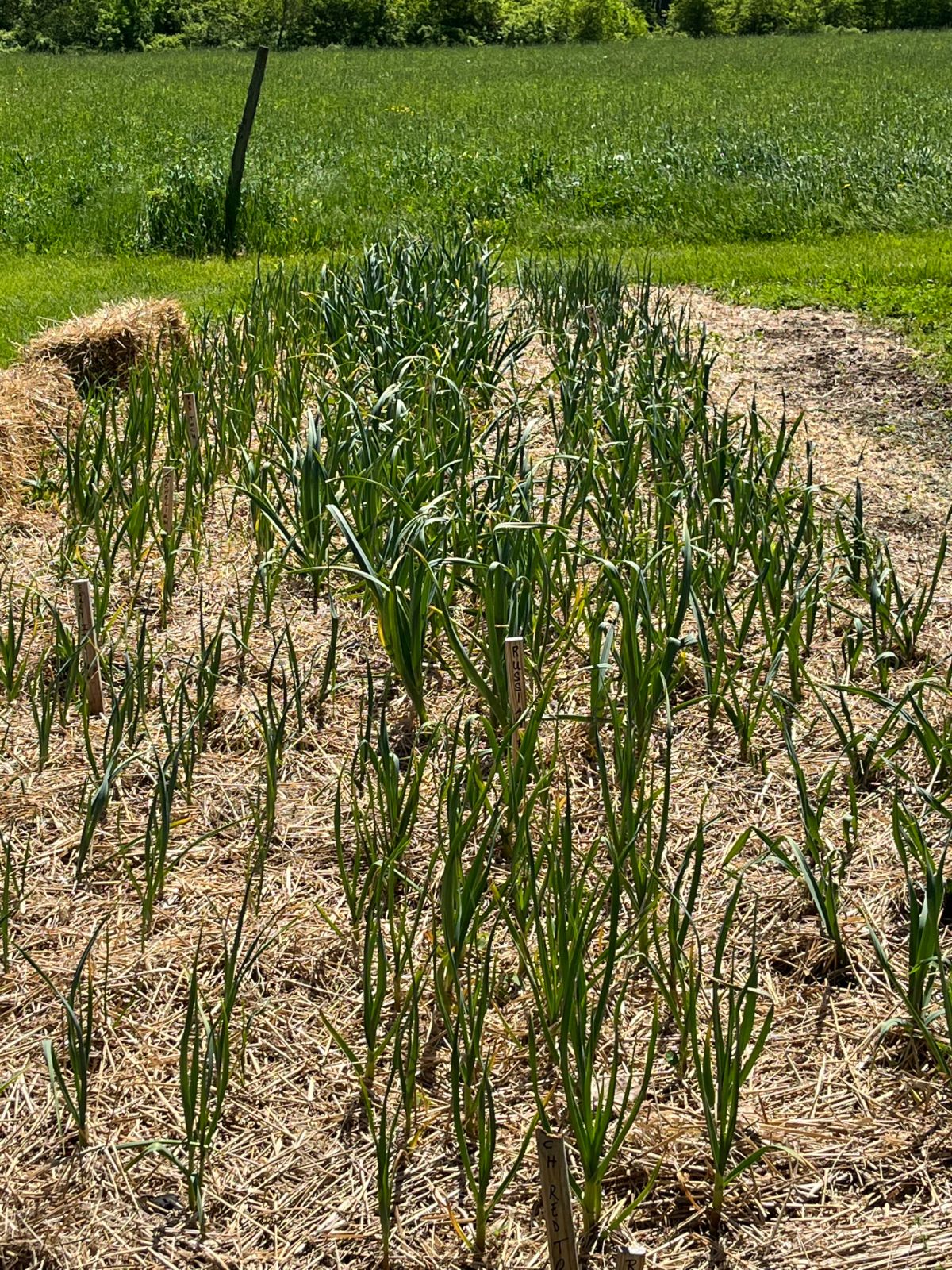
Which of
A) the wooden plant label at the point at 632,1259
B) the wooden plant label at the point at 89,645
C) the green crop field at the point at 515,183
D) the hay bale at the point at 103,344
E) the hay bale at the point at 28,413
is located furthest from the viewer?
the green crop field at the point at 515,183

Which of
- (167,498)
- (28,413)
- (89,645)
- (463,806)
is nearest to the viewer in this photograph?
(463,806)

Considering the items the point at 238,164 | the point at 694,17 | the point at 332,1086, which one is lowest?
the point at 332,1086

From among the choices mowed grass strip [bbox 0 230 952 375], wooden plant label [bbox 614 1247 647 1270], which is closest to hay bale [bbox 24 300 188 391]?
mowed grass strip [bbox 0 230 952 375]

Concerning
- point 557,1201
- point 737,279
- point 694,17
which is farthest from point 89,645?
point 694,17

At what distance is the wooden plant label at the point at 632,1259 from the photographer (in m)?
1.23

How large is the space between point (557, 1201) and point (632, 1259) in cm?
15

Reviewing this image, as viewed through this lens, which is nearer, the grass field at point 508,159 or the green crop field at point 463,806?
the green crop field at point 463,806

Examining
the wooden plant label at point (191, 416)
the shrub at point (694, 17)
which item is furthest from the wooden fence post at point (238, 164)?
the shrub at point (694, 17)

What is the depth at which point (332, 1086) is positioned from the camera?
1933mm

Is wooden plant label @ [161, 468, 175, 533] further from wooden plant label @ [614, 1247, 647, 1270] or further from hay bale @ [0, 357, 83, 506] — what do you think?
wooden plant label @ [614, 1247, 647, 1270]

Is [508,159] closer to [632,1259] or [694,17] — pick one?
[632,1259]

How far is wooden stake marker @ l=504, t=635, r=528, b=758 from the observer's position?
7.81ft

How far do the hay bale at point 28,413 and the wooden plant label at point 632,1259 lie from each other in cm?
370

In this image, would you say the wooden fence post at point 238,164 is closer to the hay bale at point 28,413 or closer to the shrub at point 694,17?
the hay bale at point 28,413
